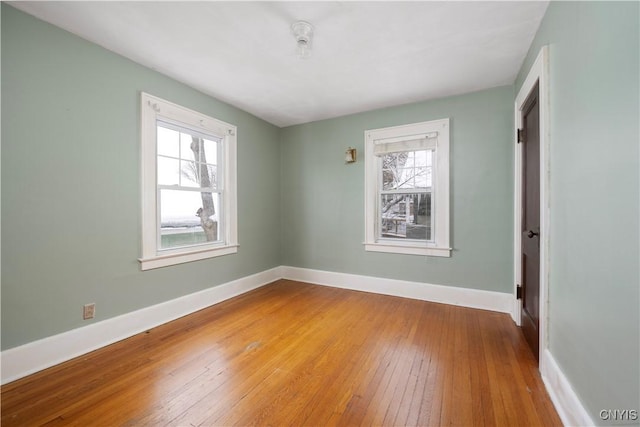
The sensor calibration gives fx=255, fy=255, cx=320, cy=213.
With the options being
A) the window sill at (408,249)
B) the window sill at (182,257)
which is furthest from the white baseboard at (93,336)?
the window sill at (408,249)

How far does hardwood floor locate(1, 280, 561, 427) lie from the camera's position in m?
1.46

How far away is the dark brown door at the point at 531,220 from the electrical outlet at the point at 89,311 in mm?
3636

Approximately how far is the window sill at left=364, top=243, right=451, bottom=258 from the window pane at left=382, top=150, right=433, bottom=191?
0.81m

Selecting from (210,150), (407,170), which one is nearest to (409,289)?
(407,170)

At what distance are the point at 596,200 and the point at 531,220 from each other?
126 cm

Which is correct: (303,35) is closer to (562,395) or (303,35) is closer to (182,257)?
(182,257)

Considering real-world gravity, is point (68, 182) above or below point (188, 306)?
above

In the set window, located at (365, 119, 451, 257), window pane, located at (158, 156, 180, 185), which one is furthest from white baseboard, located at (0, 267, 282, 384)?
window, located at (365, 119, 451, 257)

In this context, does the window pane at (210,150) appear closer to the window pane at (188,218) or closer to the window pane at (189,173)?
the window pane at (189,173)

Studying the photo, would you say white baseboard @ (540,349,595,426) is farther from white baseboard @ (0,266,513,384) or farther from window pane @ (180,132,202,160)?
window pane @ (180,132,202,160)

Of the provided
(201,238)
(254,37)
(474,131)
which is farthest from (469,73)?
(201,238)

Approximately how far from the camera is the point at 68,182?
6.63 feet

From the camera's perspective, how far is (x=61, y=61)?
6.52ft

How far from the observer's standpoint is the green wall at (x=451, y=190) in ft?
9.70
